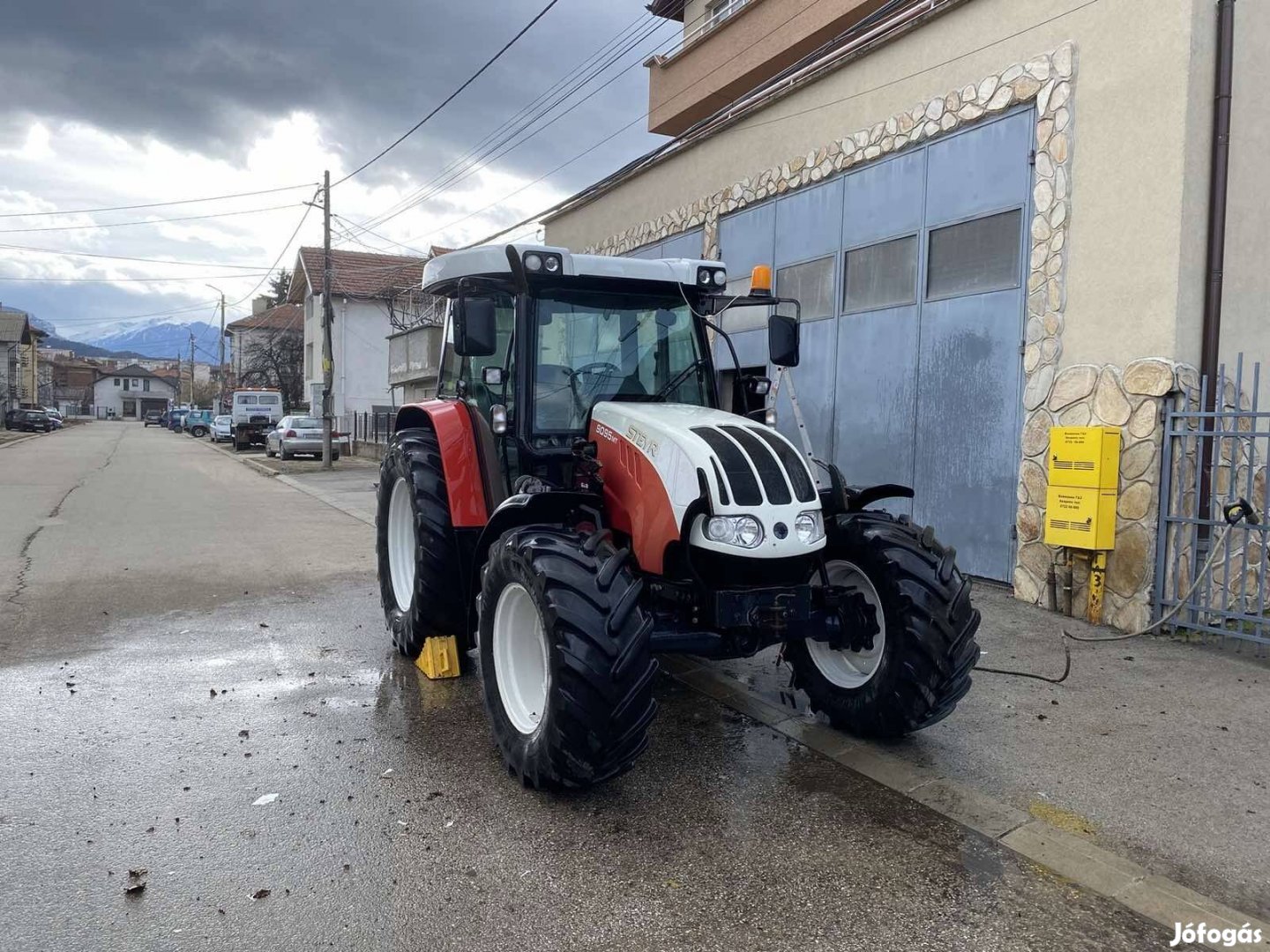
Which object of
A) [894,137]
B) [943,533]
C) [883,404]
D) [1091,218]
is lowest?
[943,533]

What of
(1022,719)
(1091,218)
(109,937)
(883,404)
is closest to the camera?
(109,937)

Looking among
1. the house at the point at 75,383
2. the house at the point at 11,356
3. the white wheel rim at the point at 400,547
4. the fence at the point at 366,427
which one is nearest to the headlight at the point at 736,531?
the white wheel rim at the point at 400,547

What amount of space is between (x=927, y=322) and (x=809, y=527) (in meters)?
5.49

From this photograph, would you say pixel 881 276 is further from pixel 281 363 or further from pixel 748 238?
pixel 281 363

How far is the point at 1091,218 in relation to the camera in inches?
285

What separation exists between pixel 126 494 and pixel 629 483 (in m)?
14.9

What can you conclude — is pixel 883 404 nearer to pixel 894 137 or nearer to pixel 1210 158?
pixel 894 137

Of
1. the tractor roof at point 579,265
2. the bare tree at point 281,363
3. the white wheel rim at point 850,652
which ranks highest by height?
the bare tree at point 281,363

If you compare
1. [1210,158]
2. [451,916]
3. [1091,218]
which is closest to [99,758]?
[451,916]

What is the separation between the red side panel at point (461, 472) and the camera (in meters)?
5.32

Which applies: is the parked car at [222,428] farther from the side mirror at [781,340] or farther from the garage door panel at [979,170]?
the side mirror at [781,340]

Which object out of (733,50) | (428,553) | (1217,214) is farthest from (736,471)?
(733,50)

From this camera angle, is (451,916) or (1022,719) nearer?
(451,916)

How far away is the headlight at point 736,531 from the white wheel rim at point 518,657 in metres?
0.93
